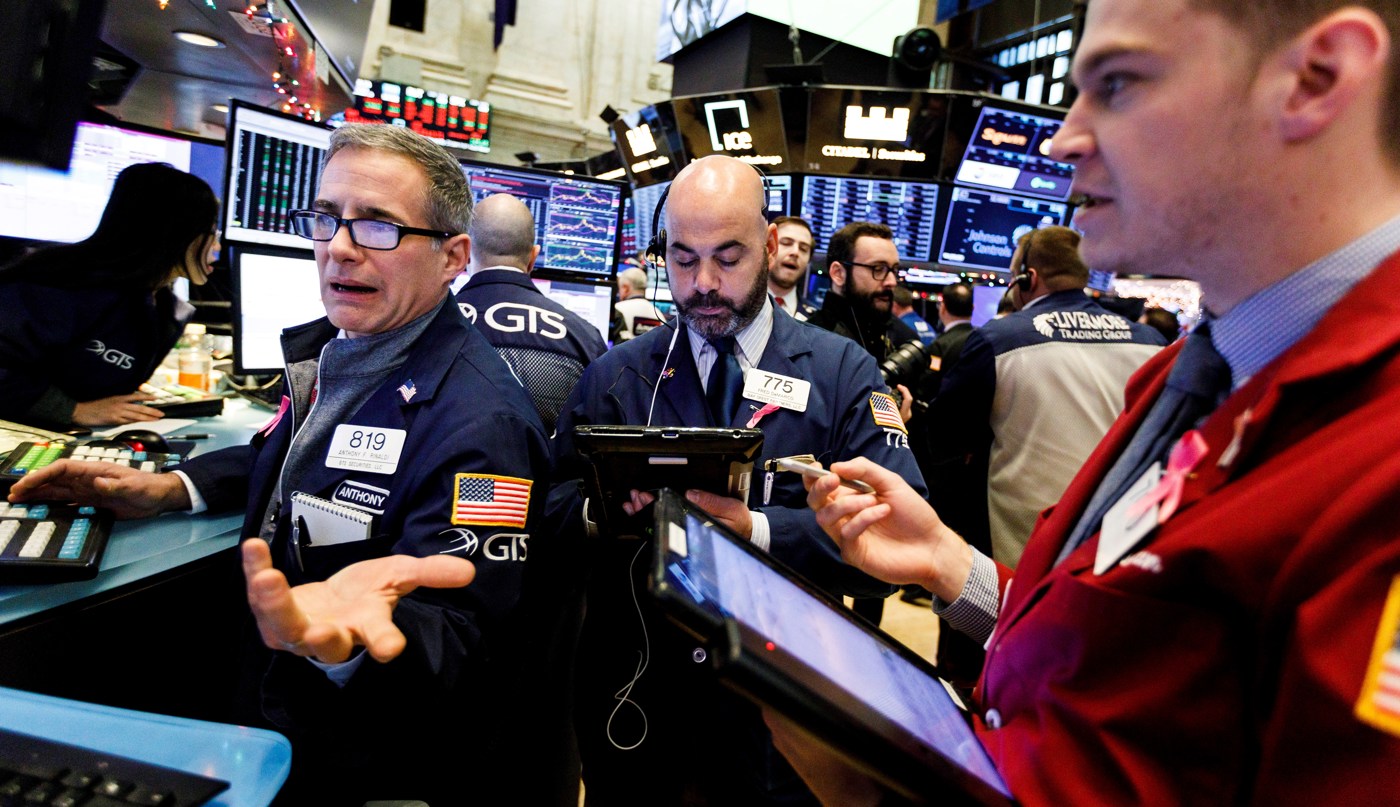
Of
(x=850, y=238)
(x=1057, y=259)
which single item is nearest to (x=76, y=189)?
(x=850, y=238)

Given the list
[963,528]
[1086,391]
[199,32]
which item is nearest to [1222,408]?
[1086,391]

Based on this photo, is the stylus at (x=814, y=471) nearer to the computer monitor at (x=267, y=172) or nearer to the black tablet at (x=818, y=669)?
the black tablet at (x=818, y=669)

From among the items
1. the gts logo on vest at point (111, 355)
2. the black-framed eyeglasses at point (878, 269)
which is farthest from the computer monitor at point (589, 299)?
the gts logo on vest at point (111, 355)

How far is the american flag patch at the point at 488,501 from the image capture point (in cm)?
123

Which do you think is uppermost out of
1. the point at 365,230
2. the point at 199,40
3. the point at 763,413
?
the point at 199,40

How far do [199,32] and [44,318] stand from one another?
130 cm

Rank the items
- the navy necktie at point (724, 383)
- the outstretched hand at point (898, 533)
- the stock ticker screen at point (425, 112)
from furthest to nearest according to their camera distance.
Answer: the stock ticker screen at point (425, 112) < the navy necktie at point (724, 383) < the outstretched hand at point (898, 533)

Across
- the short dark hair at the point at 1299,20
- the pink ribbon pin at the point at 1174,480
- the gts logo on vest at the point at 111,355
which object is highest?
the short dark hair at the point at 1299,20

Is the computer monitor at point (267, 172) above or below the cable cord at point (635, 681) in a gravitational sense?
above

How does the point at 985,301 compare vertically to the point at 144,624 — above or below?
above

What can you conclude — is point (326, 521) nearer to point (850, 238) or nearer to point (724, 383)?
point (724, 383)

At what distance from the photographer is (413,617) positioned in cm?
111

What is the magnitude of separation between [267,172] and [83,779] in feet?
6.83

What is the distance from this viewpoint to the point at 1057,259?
281cm
